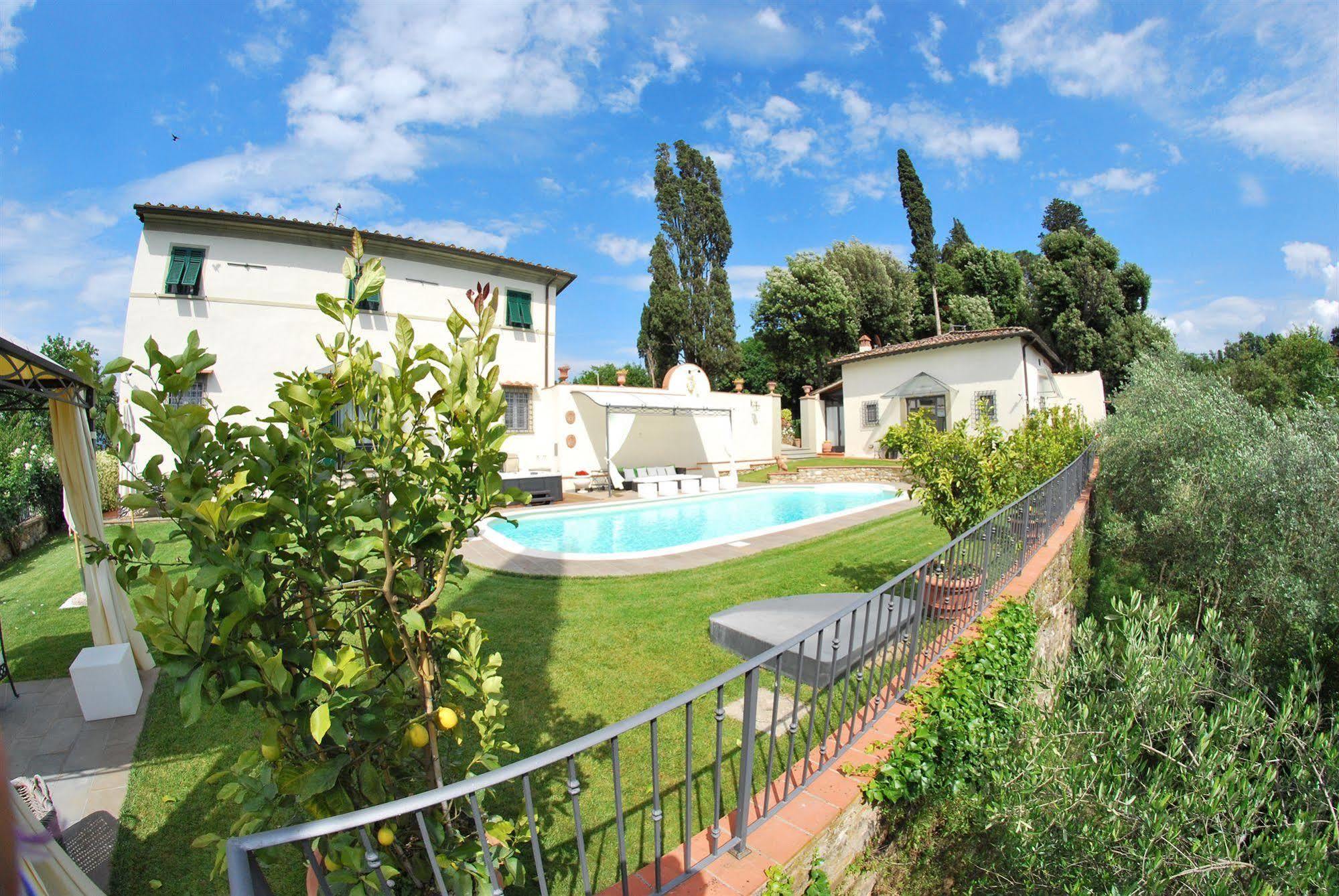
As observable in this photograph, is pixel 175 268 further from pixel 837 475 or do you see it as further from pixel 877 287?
pixel 877 287

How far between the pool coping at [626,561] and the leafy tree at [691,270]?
21.7 meters

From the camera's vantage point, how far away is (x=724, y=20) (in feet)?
29.7

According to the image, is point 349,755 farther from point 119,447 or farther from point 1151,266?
point 1151,266

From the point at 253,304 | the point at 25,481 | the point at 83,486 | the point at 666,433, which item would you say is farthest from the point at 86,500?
the point at 666,433

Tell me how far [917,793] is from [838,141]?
22.5 metres

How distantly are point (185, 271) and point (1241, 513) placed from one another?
2241 centimetres

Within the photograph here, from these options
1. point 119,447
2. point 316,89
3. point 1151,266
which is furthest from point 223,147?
point 1151,266

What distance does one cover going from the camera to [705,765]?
4062 mm

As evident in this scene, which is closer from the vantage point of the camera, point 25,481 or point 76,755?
point 76,755

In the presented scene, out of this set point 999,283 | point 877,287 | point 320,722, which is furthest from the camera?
point 999,283

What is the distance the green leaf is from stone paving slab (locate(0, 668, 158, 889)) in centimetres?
280

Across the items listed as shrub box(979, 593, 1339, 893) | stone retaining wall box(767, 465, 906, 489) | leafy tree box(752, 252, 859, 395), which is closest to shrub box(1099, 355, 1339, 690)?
shrub box(979, 593, 1339, 893)

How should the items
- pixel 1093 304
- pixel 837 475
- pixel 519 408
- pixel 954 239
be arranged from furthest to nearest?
pixel 954 239 → pixel 1093 304 → pixel 837 475 → pixel 519 408

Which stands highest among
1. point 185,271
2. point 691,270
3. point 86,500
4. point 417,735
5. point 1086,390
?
point 691,270
